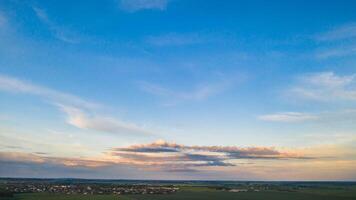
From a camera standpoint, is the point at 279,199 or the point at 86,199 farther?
the point at 279,199

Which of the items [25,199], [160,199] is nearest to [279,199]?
[160,199]

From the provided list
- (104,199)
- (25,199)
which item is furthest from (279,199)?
(25,199)

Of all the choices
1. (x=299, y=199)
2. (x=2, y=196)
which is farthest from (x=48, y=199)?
(x=299, y=199)

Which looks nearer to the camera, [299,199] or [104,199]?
[104,199]

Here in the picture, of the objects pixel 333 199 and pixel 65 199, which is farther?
pixel 333 199

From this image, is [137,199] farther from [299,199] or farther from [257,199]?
[299,199]

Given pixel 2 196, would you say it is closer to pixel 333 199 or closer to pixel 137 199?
pixel 137 199

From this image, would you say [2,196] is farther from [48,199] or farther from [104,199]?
[104,199]
